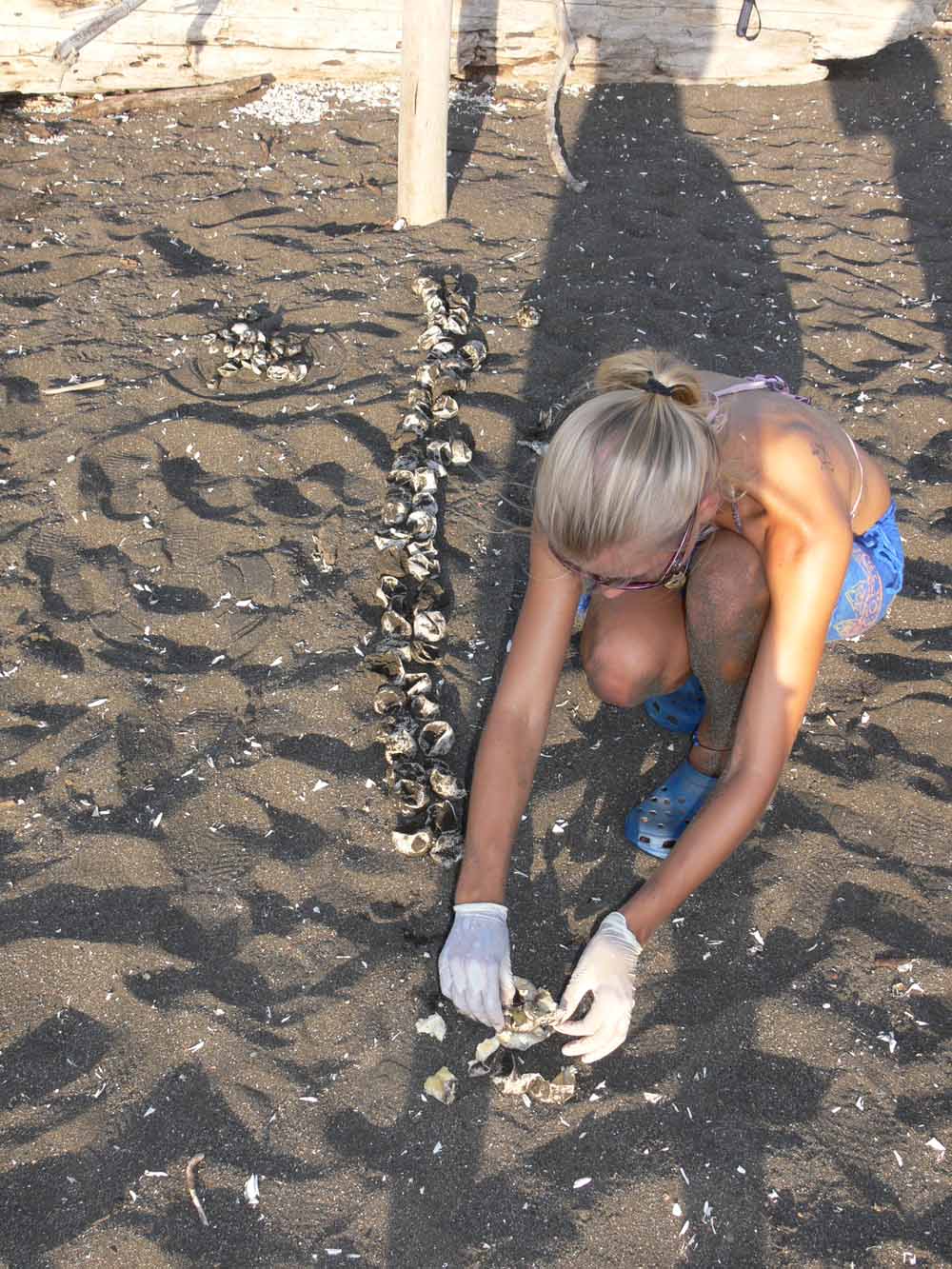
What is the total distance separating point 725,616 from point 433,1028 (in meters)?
1.10

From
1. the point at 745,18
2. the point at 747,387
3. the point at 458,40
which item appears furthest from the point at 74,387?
the point at 745,18

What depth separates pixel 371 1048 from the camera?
225 centimetres

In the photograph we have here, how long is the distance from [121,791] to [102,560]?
0.85 m

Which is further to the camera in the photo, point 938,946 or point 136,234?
point 136,234

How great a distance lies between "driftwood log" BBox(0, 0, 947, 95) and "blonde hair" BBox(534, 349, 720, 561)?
174 inches

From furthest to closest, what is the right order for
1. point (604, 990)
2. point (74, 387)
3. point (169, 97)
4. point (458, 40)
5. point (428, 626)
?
point (458, 40) < point (169, 97) < point (74, 387) < point (428, 626) < point (604, 990)

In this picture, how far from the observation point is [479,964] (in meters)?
2.27

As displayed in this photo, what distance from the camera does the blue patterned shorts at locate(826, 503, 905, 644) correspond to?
8.57 feet

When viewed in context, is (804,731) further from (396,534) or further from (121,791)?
(121,791)

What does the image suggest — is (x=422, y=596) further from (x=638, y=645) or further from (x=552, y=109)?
(x=552, y=109)

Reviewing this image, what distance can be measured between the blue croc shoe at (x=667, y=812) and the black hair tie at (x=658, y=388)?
1.02m

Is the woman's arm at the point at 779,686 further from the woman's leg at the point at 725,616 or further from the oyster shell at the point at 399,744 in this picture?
the oyster shell at the point at 399,744

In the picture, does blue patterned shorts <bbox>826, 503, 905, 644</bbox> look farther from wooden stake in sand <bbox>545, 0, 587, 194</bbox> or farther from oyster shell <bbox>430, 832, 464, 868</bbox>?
wooden stake in sand <bbox>545, 0, 587, 194</bbox>

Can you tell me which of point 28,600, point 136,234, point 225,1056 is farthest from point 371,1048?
point 136,234
